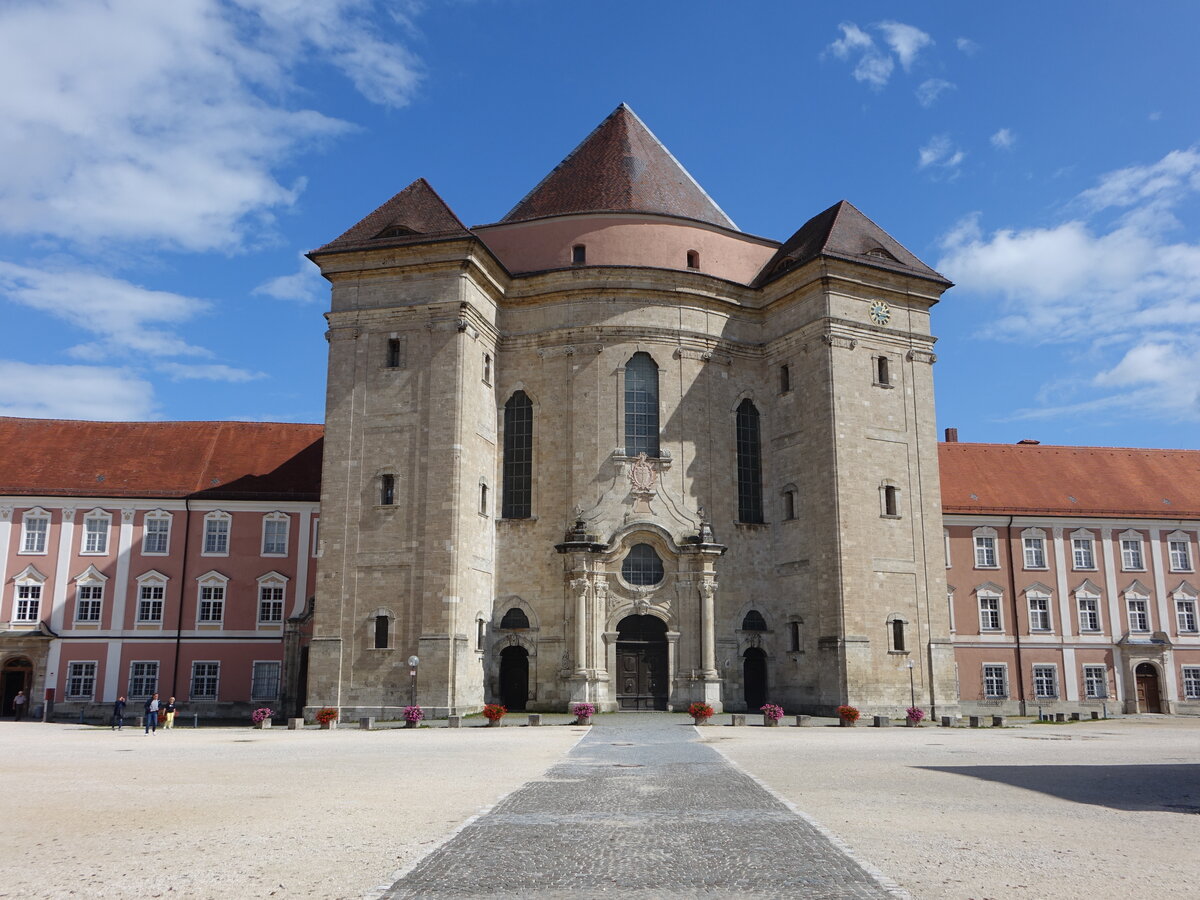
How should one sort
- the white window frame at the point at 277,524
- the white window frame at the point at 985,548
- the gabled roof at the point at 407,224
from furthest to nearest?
the white window frame at the point at 985,548, the white window frame at the point at 277,524, the gabled roof at the point at 407,224

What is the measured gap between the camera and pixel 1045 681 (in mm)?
45969

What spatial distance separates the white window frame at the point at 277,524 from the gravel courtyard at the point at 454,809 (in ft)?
61.7

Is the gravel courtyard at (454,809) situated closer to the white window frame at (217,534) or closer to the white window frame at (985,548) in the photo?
the white window frame at (217,534)

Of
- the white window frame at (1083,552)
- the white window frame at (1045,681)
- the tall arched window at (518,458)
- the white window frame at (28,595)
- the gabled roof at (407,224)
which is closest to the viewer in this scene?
the gabled roof at (407,224)

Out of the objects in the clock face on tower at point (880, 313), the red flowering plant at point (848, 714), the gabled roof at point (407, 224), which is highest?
Answer: the gabled roof at point (407, 224)

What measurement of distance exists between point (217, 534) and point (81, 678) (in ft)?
24.9

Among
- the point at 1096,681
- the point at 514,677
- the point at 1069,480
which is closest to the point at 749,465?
the point at 514,677

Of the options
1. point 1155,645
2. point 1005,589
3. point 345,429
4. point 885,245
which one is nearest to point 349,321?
point 345,429

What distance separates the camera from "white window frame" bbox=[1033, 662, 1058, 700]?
150 feet

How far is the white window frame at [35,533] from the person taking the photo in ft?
144

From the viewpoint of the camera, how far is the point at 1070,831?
38.1ft

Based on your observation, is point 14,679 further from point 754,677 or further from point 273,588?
point 754,677

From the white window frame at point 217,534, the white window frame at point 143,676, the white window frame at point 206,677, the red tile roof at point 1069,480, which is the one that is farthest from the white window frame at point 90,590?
the red tile roof at point 1069,480

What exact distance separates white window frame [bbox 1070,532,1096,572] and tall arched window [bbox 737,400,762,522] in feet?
51.7
